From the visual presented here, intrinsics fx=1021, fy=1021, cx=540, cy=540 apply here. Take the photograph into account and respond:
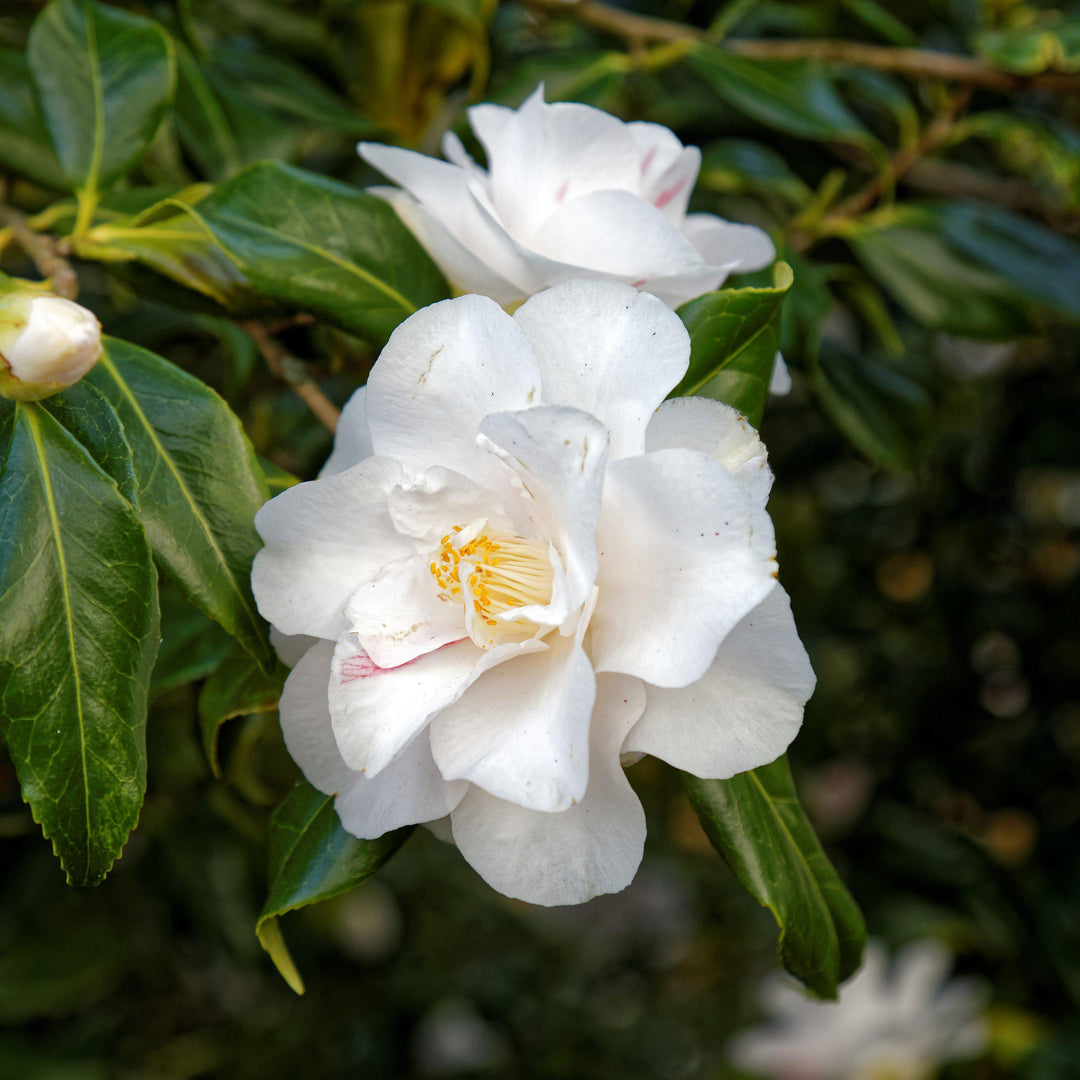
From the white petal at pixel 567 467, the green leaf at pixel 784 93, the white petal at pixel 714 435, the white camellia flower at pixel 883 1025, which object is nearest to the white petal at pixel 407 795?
the white petal at pixel 567 467

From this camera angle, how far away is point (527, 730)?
1.68ft

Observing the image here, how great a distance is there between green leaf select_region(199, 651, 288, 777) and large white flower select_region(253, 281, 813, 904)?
3.2 inches

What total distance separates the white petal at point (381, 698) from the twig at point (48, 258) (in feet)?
1.03

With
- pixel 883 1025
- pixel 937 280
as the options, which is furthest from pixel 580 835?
pixel 883 1025

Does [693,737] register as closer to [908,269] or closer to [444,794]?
[444,794]

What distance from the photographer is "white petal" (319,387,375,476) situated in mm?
620

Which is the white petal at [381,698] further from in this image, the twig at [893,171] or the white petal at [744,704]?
the twig at [893,171]

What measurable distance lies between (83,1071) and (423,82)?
1459 mm

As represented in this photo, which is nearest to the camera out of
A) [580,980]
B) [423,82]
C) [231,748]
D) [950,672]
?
[231,748]

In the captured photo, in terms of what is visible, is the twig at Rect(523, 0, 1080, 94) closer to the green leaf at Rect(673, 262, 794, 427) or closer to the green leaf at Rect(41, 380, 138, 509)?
the green leaf at Rect(673, 262, 794, 427)

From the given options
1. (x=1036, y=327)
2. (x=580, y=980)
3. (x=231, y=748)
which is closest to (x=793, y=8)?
(x=1036, y=327)

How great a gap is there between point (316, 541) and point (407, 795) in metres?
0.15

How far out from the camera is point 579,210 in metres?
0.65

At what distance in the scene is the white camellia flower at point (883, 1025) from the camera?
5.82 feet
